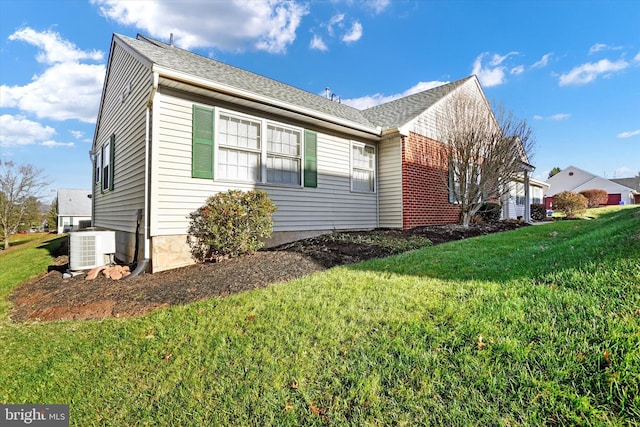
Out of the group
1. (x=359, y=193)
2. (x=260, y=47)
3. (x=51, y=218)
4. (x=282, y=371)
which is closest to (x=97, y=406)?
(x=282, y=371)

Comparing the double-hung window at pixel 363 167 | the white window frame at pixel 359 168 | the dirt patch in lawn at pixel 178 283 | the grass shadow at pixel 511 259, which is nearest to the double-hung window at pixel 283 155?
the dirt patch in lawn at pixel 178 283

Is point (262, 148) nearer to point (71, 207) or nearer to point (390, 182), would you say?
point (390, 182)

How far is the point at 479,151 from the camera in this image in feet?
31.6

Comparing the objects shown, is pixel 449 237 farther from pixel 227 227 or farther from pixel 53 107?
pixel 53 107

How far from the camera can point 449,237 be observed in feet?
26.2

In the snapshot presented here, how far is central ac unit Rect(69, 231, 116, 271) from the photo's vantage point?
600 cm

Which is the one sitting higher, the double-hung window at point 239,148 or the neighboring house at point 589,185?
the neighboring house at point 589,185

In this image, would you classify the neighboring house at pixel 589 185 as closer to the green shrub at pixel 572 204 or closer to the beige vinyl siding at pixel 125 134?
the green shrub at pixel 572 204

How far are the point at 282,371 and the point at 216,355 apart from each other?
26.5 inches

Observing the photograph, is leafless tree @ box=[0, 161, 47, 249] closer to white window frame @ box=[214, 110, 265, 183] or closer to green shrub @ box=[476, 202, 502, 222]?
white window frame @ box=[214, 110, 265, 183]

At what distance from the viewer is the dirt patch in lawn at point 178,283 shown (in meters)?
3.94

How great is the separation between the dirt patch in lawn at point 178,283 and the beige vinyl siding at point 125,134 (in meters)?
1.82

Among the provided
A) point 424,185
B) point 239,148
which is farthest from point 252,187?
point 424,185

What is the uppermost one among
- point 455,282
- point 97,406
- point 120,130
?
point 120,130
